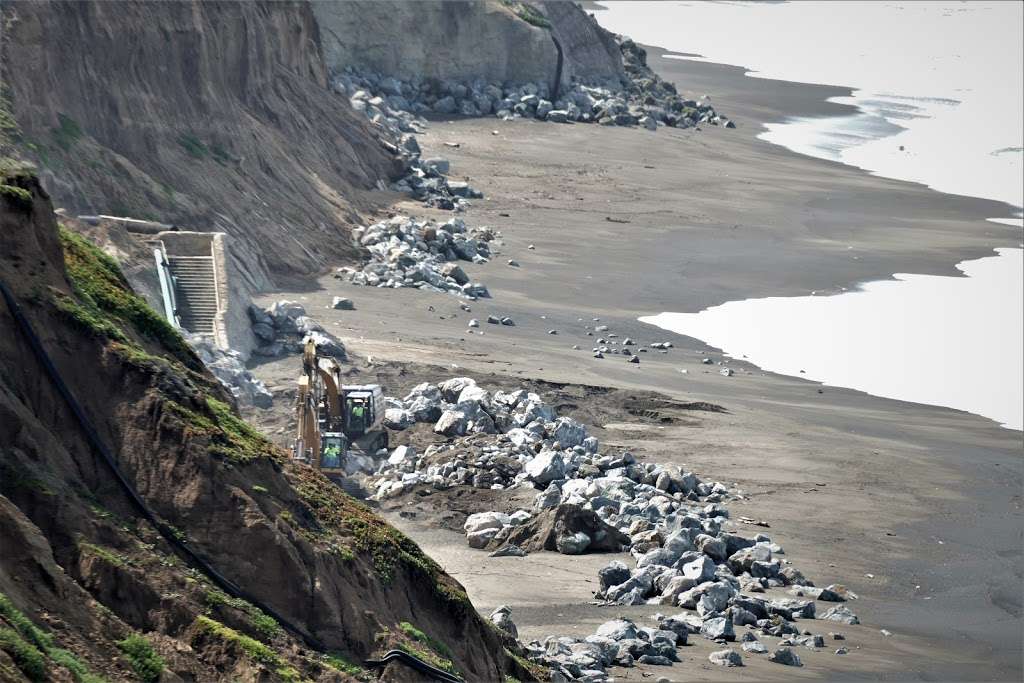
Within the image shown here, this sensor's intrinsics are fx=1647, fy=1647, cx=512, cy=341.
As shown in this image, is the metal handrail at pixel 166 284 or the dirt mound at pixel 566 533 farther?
the metal handrail at pixel 166 284

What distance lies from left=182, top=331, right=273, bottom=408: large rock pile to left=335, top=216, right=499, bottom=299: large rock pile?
9541 millimetres

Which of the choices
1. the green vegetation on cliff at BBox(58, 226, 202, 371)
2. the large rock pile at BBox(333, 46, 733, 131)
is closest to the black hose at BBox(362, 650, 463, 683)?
the green vegetation on cliff at BBox(58, 226, 202, 371)

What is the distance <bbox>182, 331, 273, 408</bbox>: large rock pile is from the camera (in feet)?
83.6

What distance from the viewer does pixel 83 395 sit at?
11938mm

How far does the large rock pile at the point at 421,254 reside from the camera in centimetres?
3591

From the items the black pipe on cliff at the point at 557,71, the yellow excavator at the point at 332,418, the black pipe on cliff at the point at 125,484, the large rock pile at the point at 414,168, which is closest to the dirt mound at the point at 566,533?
the yellow excavator at the point at 332,418

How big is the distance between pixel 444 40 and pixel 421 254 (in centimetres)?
2686

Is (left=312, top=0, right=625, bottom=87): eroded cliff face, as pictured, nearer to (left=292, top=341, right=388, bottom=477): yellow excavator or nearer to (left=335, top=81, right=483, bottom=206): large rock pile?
(left=335, top=81, right=483, bottom=206): large rock pile

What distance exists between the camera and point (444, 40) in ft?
208

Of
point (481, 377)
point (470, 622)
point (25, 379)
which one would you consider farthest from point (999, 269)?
point (25, 379)

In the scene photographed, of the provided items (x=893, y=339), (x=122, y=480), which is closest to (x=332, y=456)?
(x=122, y=480)

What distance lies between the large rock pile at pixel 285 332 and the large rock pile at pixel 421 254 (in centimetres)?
576

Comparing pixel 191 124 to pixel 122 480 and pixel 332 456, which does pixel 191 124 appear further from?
pixel 122 480

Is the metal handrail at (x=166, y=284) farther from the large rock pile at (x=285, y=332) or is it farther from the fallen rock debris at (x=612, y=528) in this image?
the fallen rock debris at (x=612, y=528)
